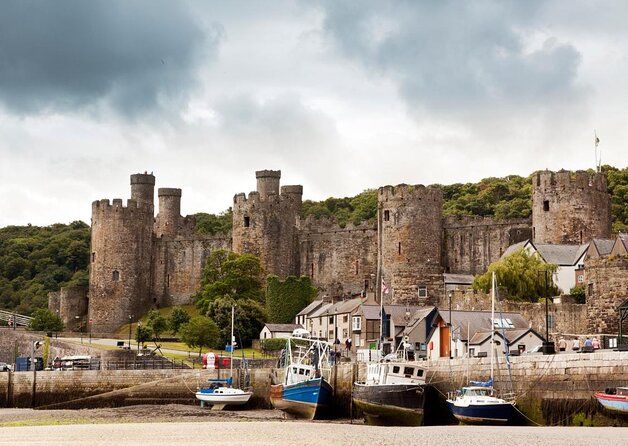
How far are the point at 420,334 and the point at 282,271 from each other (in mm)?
20606

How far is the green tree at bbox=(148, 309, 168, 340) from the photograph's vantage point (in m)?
60.4

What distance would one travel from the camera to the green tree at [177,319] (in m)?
62.6

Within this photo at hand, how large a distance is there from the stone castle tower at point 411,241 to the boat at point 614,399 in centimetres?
3096

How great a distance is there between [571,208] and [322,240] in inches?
602

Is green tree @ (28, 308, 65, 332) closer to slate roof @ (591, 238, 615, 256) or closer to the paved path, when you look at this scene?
slate roof @ (591, 238, 615, 256)

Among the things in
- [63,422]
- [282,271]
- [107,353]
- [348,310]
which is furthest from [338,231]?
[63,422]

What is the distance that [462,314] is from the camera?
42719 millimetres

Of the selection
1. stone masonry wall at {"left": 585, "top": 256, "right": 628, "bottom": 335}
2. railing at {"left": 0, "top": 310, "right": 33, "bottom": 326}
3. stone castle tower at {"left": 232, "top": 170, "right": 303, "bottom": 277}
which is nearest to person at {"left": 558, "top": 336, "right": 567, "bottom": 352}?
stone masonry wall at {"left": 585, "top": 256, "right": 628, "bottom": 335}

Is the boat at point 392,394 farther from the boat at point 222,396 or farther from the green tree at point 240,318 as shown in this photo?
the green tree at point 240,318

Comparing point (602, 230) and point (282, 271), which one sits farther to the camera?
point (282, 271)

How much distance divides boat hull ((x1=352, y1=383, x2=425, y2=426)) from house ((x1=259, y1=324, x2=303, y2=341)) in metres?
24.9

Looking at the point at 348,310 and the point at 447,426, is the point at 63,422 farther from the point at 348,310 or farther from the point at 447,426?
the point at 348,310

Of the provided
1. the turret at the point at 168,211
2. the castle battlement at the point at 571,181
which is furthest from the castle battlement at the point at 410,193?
the turret at the point at 168,211

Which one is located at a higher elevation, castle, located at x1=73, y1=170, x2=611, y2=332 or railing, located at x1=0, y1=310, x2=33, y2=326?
castle, located at x1=73, y1=170, x2=611, y2=332
